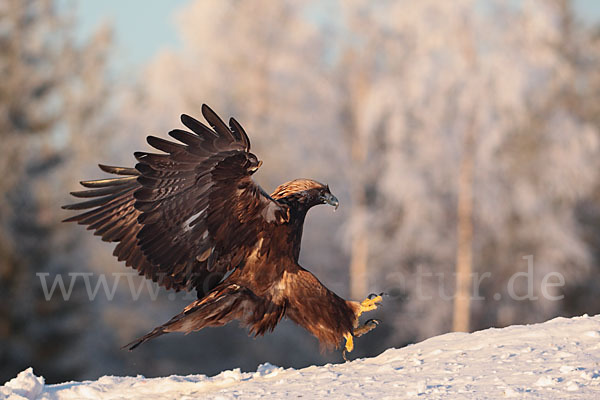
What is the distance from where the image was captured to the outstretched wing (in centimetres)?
490

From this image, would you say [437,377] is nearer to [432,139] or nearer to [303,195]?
[303,195]

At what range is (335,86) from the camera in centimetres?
2330

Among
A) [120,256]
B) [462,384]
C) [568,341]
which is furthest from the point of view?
[120,256]

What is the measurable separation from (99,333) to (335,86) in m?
9.54

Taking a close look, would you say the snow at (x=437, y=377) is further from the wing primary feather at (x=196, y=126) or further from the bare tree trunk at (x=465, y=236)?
the bare tree trunk at (x=465, y=236)

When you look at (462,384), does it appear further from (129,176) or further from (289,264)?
(129,176)

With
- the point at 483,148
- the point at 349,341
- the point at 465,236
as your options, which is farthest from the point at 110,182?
the point at 465,236

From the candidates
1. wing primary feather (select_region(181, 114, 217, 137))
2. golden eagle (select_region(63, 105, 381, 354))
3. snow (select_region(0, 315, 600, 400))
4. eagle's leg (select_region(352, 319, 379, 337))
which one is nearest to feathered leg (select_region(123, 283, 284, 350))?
golden eagle (select_region(63, 105, 381, 354))

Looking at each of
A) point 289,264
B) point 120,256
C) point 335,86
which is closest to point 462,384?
point 289,264

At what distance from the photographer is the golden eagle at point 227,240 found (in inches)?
197

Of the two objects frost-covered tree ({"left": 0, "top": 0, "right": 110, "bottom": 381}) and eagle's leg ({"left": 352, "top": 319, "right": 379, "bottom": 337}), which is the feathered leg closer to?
eagle's leg ({"left": 352, "top": 319, "right": 379, "bottom": 337})

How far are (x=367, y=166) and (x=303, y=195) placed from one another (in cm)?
1649

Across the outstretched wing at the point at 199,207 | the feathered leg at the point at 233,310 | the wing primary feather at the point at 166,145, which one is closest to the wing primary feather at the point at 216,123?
the outstretched wing at the point at 199,207

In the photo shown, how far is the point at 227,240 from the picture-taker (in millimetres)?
5516
